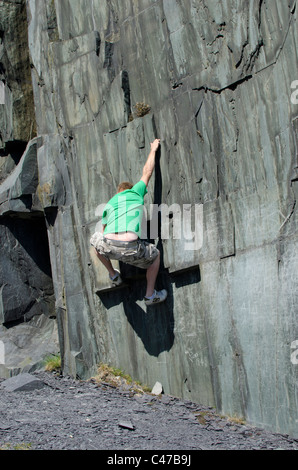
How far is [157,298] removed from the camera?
300 inches

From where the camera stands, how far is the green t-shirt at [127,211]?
293 inches

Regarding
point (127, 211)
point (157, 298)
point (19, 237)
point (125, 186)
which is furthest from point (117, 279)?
point (19, 237)

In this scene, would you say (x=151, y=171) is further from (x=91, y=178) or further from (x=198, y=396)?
(x=198, y=396)

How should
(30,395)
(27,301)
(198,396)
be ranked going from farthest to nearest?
(27,301) → (30,395) → (198,396)

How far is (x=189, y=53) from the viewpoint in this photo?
7430mm

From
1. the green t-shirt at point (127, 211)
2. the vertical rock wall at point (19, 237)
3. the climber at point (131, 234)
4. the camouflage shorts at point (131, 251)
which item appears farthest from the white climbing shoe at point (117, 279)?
the vertical rock wall at point (19, 237)

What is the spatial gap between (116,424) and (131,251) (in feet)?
5.77

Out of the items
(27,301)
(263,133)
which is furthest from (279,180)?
(27,301)

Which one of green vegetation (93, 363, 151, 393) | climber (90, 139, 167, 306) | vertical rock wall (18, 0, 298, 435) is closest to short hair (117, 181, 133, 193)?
climber (90, 139, 167, 306)

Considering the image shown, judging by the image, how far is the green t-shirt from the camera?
7.44 meters

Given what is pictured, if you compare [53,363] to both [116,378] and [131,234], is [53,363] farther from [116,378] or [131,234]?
[131,234]

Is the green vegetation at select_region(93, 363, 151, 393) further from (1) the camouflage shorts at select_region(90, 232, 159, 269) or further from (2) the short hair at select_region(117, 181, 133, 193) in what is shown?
(2) the short hair at select_region(117, 181, 133, 193)

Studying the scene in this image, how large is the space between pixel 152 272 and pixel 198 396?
135 centimetres

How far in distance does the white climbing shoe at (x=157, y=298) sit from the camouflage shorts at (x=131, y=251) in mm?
305
